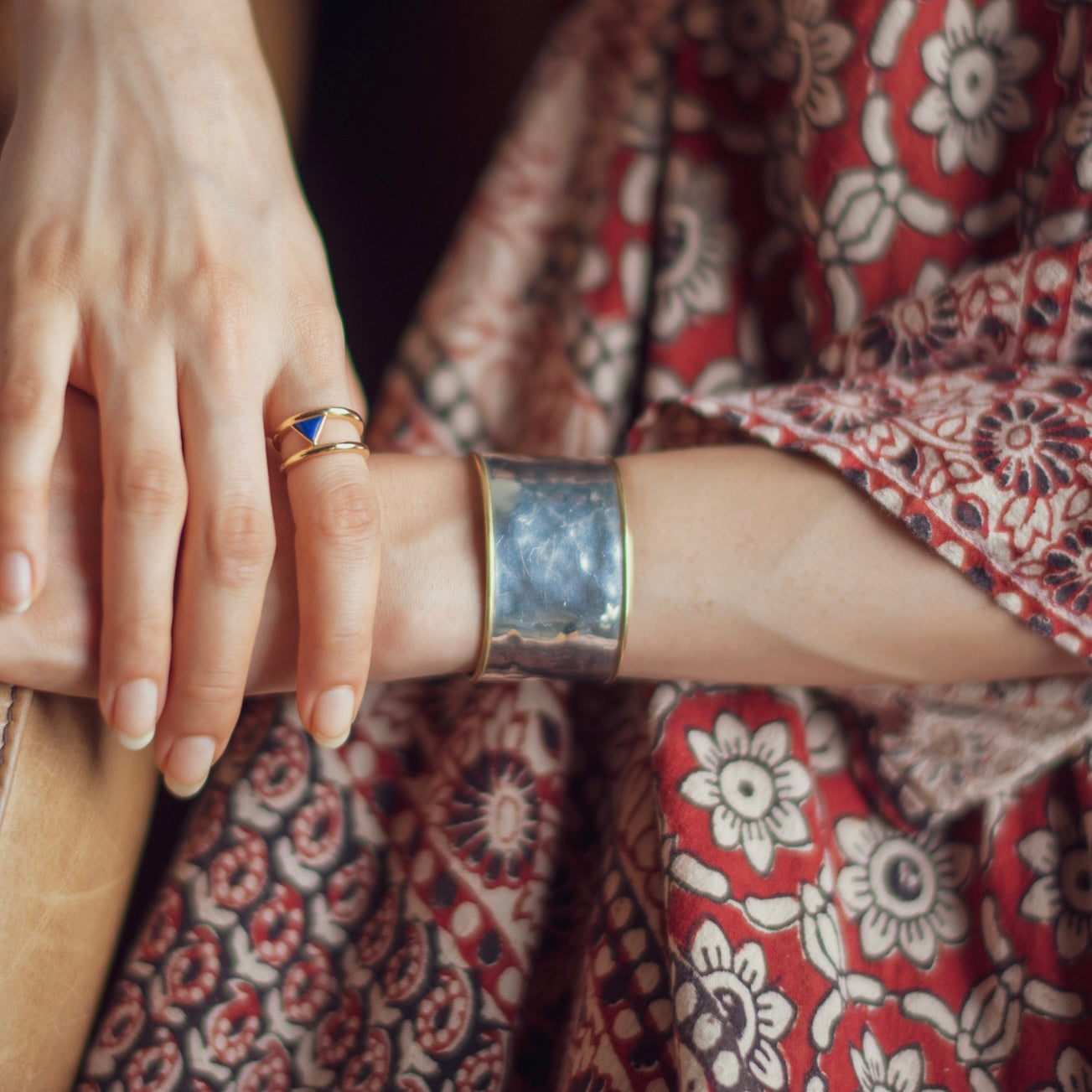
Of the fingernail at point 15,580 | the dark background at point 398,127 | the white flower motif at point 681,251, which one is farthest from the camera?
the dark background at point 398,127

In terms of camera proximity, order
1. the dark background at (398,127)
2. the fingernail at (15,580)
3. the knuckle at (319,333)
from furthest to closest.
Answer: the dark background at (398,127), the knuckle at (319,333), the fingernail at (15,580)

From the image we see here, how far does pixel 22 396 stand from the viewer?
513mm

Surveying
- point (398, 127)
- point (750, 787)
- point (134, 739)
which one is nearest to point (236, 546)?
point (134, 739)

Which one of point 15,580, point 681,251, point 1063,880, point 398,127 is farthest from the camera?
point 398,127

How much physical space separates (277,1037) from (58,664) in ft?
1.02

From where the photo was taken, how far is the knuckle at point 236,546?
1.73ft

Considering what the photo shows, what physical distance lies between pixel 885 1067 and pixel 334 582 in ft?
1.50

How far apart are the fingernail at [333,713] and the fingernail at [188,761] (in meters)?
0.06

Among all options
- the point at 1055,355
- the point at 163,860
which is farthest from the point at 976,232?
the point at 163,860

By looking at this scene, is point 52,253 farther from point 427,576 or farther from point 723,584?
point 723,584

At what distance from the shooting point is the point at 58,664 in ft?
1.74

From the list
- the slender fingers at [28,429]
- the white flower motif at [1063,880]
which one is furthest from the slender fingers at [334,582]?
the white flower motif at [1063,880]

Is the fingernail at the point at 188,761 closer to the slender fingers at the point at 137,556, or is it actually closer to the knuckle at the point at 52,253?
the slender fingers at the point at 137,556

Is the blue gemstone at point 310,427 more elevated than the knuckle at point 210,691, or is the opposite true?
the blue gemstone at point 310,427
